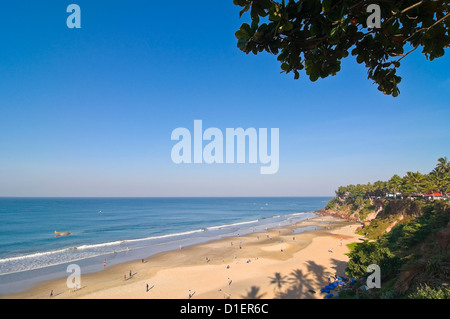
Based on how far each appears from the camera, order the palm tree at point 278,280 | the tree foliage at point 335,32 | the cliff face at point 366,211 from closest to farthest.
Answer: the tree foliage at point 335,32 < the palm tree at point 278,280 < the cliff face at point 366,211

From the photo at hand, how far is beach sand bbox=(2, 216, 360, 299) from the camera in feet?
71.8

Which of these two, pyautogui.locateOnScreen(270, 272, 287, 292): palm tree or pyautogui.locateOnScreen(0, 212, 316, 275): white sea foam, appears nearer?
pyautogui.locateOnScreen(270, 272, 287, 292): palm tree

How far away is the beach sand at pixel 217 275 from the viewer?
71.8ft

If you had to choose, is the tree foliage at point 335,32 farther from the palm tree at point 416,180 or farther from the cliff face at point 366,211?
the cliff face at point 366,211

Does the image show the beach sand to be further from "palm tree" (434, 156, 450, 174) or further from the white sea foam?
"palm tree" (434, 156, 450, 174)

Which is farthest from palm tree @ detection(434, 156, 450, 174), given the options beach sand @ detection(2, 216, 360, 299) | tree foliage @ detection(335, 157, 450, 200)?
beach sand @ detection(2, 216, 360, 299)

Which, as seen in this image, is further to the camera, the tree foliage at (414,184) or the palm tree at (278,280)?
the tree foliage at (414,184)

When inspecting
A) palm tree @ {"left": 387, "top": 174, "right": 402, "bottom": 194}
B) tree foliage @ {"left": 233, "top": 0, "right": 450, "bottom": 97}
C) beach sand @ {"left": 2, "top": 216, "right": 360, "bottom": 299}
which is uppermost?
tree foliage @ {"left": 233, "top": 0, "right": 450, "bottom": 97}

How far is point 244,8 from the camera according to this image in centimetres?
288

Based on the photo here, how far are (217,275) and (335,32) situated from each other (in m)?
28.7

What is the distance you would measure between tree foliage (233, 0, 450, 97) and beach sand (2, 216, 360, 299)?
67.2ft

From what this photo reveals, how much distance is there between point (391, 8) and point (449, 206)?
31.7 meters

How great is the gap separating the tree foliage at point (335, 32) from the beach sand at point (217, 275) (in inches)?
806

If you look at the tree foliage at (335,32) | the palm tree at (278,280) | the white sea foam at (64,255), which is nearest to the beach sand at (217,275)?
the palm tree at (278,280)
